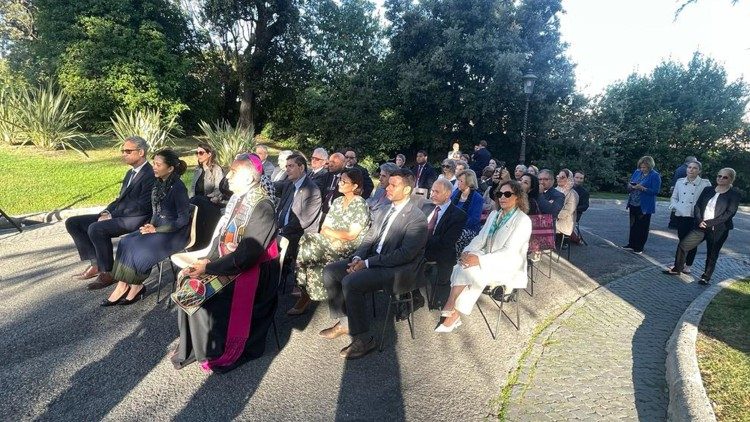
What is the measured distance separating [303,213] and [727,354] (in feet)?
15.2

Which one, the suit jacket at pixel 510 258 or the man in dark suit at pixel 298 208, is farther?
the man in dark suit at pixel 298 208

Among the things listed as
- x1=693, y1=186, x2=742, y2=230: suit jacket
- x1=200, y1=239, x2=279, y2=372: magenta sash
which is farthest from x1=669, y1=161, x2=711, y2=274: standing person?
x1=200, y1=239, x2=279, y2=372: magenta sash

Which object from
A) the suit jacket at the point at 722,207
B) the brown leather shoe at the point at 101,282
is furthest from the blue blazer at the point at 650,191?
the brown leather shoe at the point at 101,282

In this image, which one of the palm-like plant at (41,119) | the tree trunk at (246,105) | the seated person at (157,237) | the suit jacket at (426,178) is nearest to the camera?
the seated person at (157,237)

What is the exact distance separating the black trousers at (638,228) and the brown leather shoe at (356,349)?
6.59m

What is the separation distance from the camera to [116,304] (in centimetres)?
483

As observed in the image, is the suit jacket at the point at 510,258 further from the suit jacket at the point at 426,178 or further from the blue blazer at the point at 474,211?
the suit jacket at the point at 426,178

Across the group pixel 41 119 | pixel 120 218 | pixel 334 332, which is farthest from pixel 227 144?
pixel 334 332

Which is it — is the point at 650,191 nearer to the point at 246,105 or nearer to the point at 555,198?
the point at 555,198

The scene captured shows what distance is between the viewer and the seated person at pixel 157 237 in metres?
4.61

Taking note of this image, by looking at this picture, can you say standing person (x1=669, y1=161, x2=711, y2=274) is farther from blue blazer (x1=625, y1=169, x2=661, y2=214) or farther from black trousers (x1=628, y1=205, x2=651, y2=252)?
black trousers (x1=628, y1=205, x2=651, y2=252)

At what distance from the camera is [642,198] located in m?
7.83

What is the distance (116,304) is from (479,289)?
4046mm

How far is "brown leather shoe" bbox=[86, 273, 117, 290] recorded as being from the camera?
5258 mm
